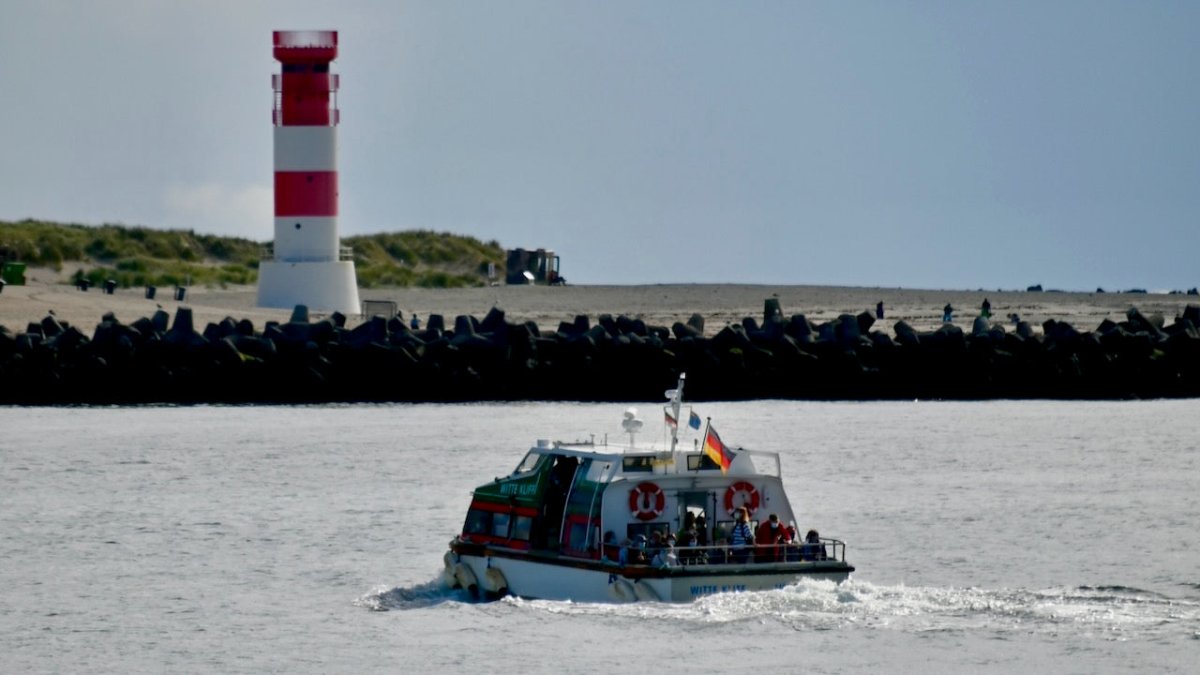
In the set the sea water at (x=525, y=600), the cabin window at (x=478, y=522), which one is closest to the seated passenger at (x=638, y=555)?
the sea water at (x=525, y=600)

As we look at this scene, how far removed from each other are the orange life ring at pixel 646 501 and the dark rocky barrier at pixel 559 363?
2328 cm

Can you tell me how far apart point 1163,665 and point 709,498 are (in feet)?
16.3

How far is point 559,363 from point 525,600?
23.7 metres

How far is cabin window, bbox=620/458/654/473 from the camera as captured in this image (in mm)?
24375

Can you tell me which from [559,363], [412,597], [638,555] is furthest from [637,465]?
[559,363]

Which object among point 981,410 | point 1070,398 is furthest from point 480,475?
point 1070,398

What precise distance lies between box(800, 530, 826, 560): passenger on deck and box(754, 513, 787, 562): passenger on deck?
0.69 feet

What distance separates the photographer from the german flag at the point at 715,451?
24.2 meters

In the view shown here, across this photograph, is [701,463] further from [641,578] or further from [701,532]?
[641,578]

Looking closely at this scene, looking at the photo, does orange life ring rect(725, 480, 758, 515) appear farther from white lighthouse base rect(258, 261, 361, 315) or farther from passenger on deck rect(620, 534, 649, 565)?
white lighthouse base rect(258, 261, 361, 315)

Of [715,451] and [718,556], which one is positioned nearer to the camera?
[718,556]

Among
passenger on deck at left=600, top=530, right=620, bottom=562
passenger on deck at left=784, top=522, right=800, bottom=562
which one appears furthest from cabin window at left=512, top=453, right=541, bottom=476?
passenger on deck at left=784, top=522, right=800, bottom=562

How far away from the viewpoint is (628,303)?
68000mm

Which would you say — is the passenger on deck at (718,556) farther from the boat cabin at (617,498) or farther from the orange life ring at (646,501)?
the orange life ring at (646,501)
